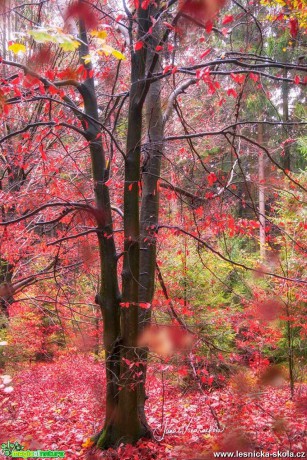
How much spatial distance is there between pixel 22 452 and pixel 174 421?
2.35m

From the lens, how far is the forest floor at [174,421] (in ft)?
14.4

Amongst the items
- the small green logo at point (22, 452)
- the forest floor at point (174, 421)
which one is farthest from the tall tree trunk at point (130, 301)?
the small green logo at point (22, 452)

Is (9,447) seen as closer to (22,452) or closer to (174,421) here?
(22,452)

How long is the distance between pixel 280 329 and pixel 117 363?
543cm

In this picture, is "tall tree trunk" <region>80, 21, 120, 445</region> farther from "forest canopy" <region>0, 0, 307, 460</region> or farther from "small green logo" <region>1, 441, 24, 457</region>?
"small green logo" <region>1, 441, 24, 457</region>

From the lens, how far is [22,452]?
462 cm

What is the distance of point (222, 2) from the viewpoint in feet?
9.07

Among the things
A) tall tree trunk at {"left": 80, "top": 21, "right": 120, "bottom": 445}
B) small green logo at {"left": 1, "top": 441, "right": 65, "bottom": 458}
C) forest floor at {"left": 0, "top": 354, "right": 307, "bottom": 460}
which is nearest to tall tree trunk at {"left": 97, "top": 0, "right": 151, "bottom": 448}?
tall tree trunk at {"left": 80, "top": 21, "right": 120, "bottom": 445}

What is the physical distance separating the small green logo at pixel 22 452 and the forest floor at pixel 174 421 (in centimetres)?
14

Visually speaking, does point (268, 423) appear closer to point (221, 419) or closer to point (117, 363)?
point (221, 419)

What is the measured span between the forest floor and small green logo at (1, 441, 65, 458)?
144 mm

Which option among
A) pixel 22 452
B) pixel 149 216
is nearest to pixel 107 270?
pixel 149 216

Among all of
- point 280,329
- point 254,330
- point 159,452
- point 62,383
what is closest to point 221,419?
point 159,452

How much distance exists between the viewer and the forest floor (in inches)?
173
